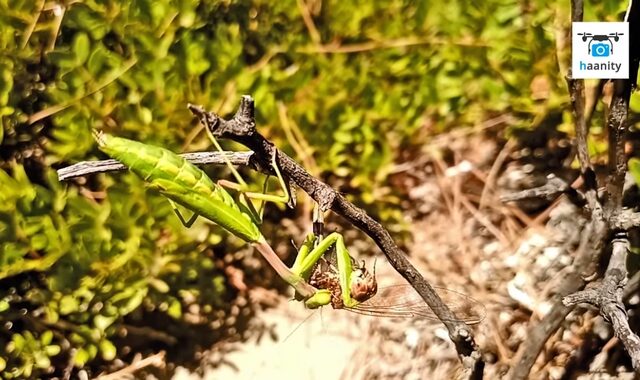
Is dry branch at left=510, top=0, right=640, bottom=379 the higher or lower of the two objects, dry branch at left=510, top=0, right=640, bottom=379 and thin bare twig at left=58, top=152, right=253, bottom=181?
the lower

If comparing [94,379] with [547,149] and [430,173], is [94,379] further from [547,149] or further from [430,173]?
[547,149]

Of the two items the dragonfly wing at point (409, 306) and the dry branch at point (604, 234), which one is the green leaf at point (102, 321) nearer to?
the dragonfly wing at point (409, 306)

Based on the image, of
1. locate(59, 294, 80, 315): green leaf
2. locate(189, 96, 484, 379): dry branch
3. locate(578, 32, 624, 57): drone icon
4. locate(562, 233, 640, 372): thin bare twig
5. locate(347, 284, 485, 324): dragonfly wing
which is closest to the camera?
locate(189, 96, 484, 379): dry branch

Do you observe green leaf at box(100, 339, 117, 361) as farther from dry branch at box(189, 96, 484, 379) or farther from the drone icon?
the drone icon

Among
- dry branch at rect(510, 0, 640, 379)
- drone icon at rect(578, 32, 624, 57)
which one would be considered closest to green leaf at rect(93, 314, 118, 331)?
dry branch at rect(510, 0, 640, 379)

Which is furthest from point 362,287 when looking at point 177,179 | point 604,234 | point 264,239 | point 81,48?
point 81,48

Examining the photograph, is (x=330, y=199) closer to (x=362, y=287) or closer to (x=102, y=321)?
(x=362, y=287)

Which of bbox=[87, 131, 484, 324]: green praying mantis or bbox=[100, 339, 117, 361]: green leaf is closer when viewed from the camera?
bbox=[87, 131, 484, 324]: green praying mantis
